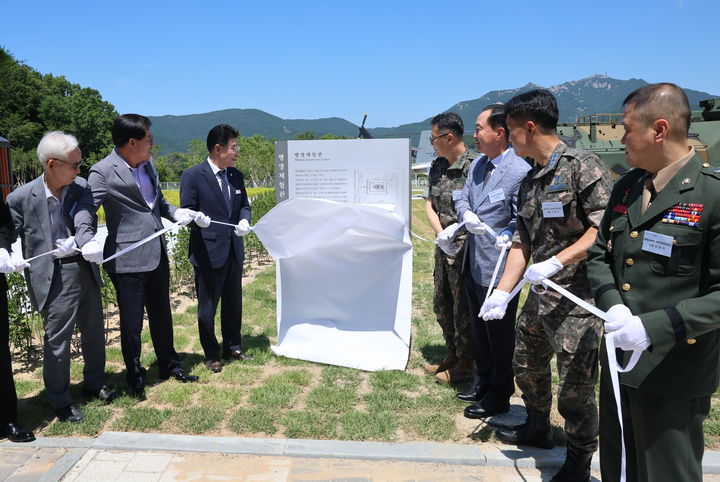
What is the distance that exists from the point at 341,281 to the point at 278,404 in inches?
53.9

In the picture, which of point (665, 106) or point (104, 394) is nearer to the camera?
point (665, 106)

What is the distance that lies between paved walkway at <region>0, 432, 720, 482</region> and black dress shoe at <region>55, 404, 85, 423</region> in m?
0.26

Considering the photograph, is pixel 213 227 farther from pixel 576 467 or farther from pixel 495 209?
pixel 576 467

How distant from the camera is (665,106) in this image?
1858 millimetres

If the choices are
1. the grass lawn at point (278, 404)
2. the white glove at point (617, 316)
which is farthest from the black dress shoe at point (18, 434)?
the white glove at point (617, 316)

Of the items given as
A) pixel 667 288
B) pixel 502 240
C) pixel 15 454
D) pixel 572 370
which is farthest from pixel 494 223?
pixel 15 454

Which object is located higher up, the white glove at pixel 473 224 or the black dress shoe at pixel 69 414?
the white glove at pixel 473 224

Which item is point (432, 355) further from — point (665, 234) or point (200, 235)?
point (665, 234)

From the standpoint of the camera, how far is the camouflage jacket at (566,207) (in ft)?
8.34

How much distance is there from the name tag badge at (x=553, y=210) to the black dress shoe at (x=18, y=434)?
3299mm

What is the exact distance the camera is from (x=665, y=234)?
1877 millimetres

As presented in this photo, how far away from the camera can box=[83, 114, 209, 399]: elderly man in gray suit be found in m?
3.81

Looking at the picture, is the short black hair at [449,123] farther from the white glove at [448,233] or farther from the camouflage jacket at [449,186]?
the white glove at [448,233]

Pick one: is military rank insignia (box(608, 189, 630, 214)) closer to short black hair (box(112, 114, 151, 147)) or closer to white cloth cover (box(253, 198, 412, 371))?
white cloth cover (box(253, 198, 412, 371))
